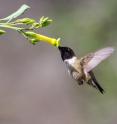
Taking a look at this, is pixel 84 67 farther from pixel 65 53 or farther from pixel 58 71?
pixel 58 71

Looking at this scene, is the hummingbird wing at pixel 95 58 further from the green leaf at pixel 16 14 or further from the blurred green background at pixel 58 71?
the blurred green background at pixel 58 71

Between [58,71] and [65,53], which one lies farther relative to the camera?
[58,71]

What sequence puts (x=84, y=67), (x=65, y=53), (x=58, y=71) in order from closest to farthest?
(x=65, y=53) < (x=84, y=67) < (x=58, y=71)

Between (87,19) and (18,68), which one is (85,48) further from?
(18,68)

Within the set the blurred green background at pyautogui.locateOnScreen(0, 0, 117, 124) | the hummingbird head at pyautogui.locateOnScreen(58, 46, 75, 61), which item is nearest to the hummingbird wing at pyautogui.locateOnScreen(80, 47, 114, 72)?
the hummingbird head at pyautogui.locateOnScreen(58, 46, 75, 61)

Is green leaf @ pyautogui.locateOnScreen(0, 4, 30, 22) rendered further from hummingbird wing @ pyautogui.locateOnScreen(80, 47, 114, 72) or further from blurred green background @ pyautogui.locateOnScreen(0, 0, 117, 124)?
blurred green background @ pyautogui.locateOnScreen(0, 0, 117, 124)

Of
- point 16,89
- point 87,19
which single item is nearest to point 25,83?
point 16,89

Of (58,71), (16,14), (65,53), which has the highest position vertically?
(58,71)

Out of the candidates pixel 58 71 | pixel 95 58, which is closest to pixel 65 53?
pixel 95 58
